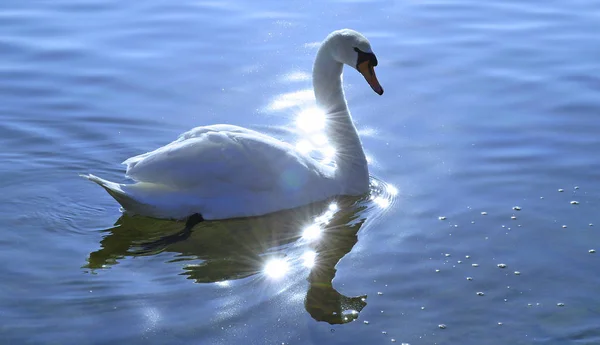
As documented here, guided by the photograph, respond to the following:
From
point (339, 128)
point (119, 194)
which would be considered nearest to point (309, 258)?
point (119, 194)

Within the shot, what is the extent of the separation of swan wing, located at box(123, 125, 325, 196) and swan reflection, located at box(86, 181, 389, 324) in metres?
0.30

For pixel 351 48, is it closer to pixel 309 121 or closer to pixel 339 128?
pixel 339 128

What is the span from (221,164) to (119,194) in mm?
829

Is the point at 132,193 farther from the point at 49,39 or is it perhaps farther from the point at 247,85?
the point at 49,39

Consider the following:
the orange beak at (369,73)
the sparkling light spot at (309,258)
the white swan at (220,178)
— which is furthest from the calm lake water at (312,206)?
the orange beak at (369,73)

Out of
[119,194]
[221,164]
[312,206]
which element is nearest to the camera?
[119,194]

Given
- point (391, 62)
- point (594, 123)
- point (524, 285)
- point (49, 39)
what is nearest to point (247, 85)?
point (391, 62)


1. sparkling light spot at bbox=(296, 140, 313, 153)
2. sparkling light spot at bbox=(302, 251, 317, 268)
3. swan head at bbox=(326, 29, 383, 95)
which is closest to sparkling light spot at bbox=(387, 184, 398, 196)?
swan head at bbox=(326, 29, 383, 95)

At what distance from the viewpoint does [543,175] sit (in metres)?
8.90

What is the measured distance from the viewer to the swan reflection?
7.08 metres

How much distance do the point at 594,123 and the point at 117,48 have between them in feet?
18.1

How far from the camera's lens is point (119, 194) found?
308 inches

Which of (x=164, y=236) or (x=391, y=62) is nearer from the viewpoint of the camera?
(x=164, y=236)

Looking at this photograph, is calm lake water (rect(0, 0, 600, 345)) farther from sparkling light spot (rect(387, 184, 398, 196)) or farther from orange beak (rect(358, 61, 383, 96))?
orange beak (rect(358, 61, 383, 96))
